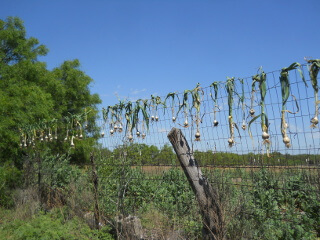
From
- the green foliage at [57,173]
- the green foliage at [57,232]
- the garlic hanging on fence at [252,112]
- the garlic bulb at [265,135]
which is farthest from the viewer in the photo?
the green foliage at [57,173]

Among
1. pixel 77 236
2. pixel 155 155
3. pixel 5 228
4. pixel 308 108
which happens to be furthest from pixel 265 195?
pixel 5 228

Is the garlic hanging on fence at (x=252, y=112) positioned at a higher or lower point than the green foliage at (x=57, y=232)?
higher

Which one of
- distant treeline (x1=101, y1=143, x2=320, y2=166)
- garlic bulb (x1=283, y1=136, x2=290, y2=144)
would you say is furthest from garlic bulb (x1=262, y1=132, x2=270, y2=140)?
distant treeline (x1=101, y1=143, x2=320, y2=166)

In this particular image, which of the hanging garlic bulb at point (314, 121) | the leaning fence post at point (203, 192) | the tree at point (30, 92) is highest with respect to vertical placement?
the tree at point (30, 92)

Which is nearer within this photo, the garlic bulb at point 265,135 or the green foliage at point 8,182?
the garlic bulb at point 265,135

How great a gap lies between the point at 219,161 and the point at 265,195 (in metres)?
1.48

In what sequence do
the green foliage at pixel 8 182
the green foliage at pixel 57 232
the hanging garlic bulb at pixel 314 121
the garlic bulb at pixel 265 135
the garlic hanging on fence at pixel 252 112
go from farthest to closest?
1. the green foliage at pixel 8 182
2. the green foliage at pixel 57 232
3. the garlic hanging on fence at pixel 252 112
4. the garlic bulb at pixel 265 135
5. the hanging garlic bulb at pixel 314 121

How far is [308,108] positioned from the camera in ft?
10.4

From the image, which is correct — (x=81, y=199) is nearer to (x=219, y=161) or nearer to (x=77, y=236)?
(x=77, y=236)

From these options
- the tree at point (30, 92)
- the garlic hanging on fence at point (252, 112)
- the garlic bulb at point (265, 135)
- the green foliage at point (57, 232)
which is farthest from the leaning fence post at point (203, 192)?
the tree at point (30, 92)

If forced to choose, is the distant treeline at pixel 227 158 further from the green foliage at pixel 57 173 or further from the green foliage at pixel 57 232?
the green foliage at pixel 57 173

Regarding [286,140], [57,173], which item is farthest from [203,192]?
[57,173]

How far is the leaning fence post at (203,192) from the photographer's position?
396cm

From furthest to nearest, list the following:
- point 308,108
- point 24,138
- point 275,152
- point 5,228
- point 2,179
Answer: point 24,138
point 2,179
point 5,228
point 275,152
point 308,108
